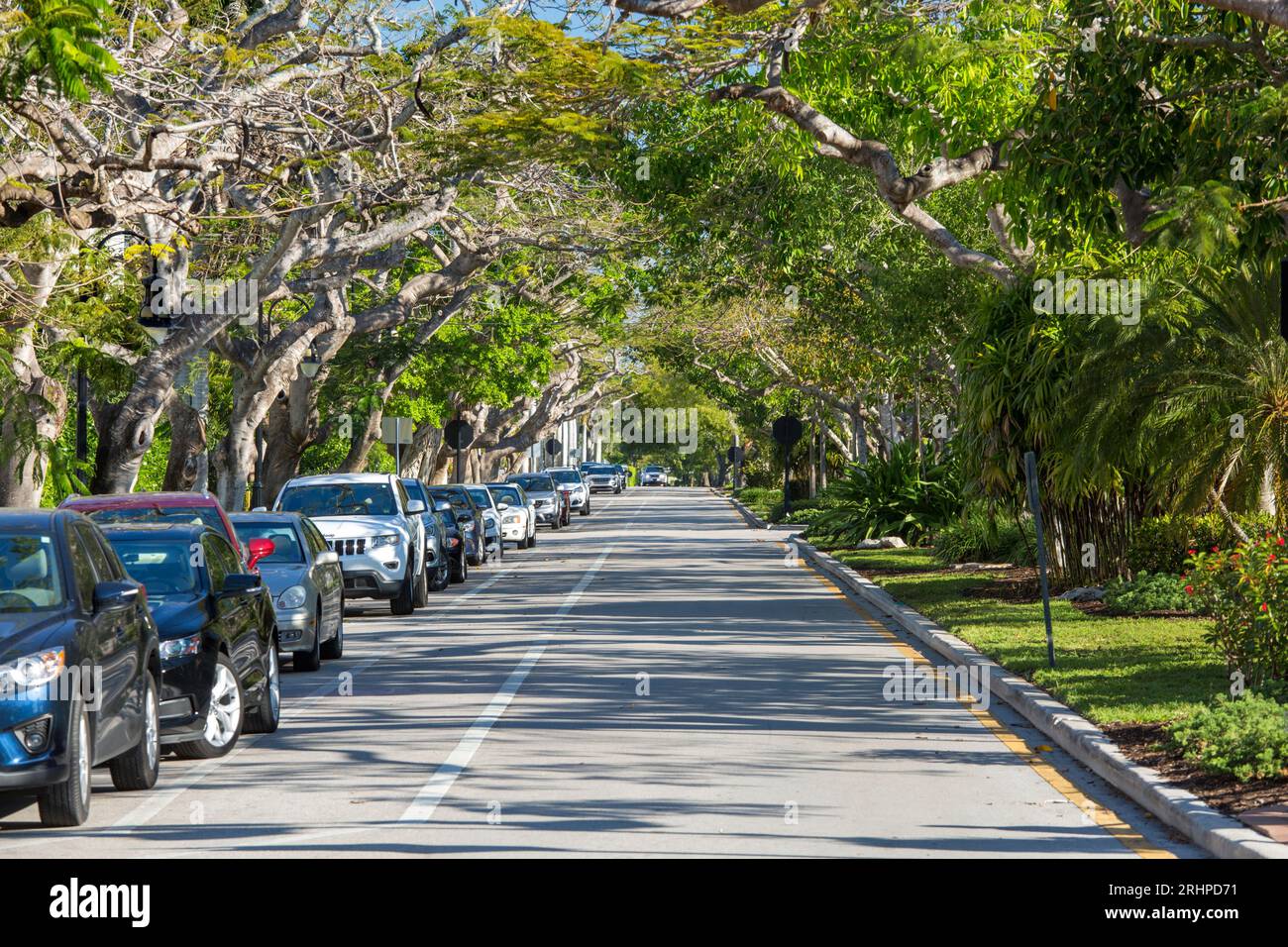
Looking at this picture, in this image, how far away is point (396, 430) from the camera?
40.7m

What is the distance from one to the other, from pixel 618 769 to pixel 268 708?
3.16m

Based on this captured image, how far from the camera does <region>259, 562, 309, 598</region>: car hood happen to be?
1683cm

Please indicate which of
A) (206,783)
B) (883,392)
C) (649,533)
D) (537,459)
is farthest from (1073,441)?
(537,459)

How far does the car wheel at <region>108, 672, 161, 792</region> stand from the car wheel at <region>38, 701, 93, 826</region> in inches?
39.9

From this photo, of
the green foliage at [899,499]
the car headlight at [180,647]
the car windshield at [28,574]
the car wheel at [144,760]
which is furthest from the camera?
the green foliage at [899,499]

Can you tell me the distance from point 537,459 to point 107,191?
110041 mm

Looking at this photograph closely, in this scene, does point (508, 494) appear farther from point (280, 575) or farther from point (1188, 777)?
point (1188, 777)

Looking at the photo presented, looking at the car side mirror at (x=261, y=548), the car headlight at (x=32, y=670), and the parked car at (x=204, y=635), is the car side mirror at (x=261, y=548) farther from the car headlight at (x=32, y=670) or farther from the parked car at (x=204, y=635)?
the car headlight at (x=32, y=670)

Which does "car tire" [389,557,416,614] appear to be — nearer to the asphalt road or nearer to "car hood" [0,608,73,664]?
the asphalt road

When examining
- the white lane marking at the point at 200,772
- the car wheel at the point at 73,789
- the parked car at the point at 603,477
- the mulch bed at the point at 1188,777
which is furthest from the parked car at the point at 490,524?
the parked car at the point at 603,477

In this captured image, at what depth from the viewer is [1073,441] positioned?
2116cm

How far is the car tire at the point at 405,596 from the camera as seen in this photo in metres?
24.0

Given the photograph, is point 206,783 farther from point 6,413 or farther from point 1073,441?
point 1073,441

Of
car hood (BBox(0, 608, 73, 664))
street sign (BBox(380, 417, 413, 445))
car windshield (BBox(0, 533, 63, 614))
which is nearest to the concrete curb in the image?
car hood (BBox(0, 608, 73, 664))
